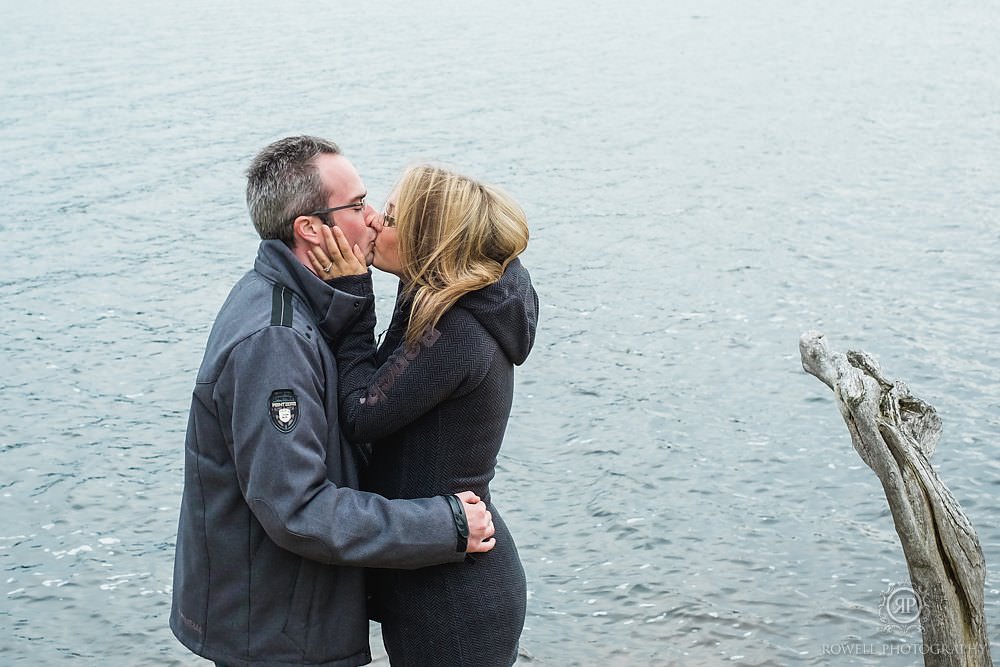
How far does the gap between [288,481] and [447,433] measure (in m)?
0.50

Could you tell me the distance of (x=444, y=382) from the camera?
3.23m

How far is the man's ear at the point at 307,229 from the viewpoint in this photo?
3.28 m

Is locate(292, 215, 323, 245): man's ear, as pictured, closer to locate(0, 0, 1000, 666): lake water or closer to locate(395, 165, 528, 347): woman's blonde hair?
locate(395, 165, 528, 347): woman's blonde hair

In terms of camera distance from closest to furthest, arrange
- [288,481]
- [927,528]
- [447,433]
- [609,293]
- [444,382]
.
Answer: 1. [288,481]
2. [444,382]
3. [447,433]
4. [927,528]
5. [609,293]

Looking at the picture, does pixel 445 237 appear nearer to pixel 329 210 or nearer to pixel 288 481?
pixel 329 210

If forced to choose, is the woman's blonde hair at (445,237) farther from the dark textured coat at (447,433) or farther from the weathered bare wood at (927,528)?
the weathered bare wood at (927,528)

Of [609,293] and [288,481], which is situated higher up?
[288,481]

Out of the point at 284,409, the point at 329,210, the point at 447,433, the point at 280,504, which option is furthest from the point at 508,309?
the point at 280,504

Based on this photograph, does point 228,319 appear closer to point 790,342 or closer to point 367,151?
point 790,342

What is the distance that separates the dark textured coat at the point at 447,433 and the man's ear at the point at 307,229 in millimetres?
265

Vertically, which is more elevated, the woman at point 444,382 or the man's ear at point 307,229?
the man's ear at point 307,229

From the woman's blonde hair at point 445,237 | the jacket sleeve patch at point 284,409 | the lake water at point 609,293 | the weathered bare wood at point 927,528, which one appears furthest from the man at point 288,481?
the lake water at point 609,293

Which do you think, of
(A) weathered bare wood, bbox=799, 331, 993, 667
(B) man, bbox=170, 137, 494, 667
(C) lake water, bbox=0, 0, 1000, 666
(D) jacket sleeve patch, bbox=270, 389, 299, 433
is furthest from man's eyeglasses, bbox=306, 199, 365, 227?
(C) lake water, bbox=0, 0, 1000, 666

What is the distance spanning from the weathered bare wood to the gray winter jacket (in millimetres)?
2111
